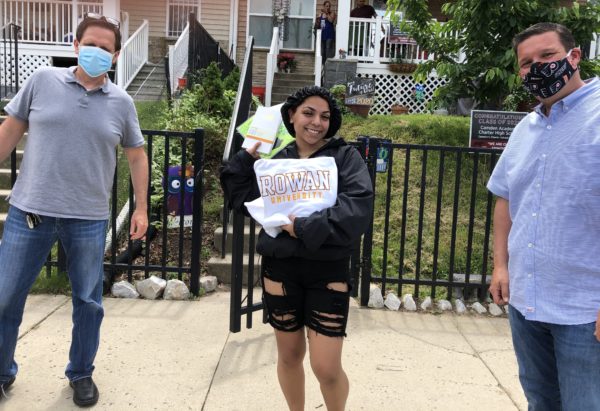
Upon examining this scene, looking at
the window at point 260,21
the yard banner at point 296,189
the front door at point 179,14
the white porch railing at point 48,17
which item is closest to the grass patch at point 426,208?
the yard banner at point 296,189

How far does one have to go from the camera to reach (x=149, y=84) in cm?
1248

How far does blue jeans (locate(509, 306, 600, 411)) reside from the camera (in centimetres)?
181

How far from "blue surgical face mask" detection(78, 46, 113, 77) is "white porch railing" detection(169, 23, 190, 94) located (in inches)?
325

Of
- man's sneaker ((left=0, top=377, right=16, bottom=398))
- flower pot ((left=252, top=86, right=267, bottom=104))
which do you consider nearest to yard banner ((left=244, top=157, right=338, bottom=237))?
man's sneaker ((left=0, top=377, right=16, bottom=398))

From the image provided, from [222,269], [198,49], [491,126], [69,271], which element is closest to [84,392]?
[69,271]

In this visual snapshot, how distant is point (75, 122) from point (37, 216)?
0.51 metres

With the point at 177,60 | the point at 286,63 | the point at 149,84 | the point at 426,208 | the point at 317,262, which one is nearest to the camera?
the point at 317,262

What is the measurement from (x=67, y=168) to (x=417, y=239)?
141 inches

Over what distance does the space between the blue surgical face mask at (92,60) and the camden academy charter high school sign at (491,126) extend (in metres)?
4.80

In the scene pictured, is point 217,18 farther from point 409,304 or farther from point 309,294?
point 309,294

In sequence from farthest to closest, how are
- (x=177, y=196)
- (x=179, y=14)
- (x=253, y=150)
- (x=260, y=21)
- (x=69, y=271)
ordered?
(x=179, y=14), (x=260, y=21), (x=177, y=196), (x=69, y=271), (x=253, y=150)

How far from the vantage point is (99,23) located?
2.77 meters

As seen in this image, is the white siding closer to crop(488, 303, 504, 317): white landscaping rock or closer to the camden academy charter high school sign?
the camden academy charter high school sign

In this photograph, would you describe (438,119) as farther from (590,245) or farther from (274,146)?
(590,245)
